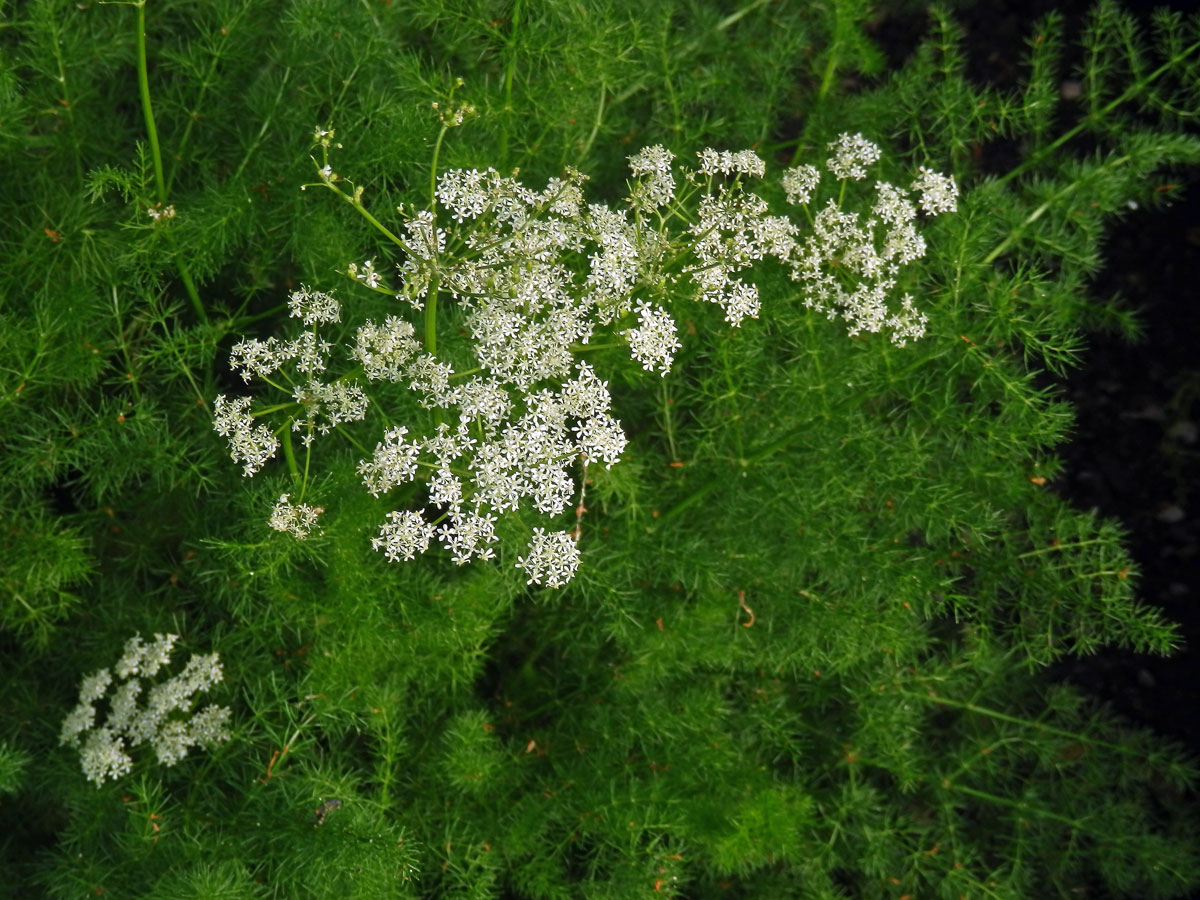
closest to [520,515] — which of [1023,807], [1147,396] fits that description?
[1023,807]

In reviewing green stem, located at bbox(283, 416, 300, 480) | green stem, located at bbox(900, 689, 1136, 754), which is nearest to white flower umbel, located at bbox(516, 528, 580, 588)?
green stem, located at bbox(283, 416, 300, 480)

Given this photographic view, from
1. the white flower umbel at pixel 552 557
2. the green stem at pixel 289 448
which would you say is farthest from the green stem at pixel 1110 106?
the green stem at pixel 289 448

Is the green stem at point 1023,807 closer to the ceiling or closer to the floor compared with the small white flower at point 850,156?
closer to the floor

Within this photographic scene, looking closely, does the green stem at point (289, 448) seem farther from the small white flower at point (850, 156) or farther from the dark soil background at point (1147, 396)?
the dark soil background at point (1147, 396)

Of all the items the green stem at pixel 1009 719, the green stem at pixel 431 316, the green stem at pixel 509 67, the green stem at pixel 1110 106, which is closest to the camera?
the green stem at pixel 431 316

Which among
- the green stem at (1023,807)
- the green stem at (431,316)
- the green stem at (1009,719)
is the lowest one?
the green stem at (1023,807)

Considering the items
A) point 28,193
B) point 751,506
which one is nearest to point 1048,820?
point 751,506

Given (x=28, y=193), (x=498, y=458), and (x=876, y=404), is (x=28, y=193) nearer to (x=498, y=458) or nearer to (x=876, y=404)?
(x=498, y=458)
